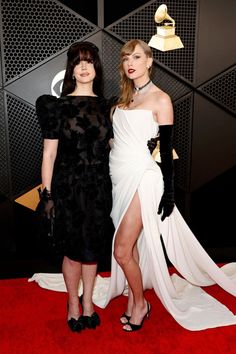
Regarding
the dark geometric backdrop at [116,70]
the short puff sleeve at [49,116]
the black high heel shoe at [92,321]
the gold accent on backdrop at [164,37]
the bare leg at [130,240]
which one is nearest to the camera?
the short puff sleeve at [49,116]

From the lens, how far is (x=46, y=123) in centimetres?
229

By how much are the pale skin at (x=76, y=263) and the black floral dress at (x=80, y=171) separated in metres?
0.05

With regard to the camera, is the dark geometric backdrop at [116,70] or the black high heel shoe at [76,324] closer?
the black high heel shoe at [76,324]

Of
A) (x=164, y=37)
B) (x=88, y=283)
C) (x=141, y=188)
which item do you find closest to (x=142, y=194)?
(x=141, y=188)

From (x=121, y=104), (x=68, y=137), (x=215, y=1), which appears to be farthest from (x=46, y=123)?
(x=215, y=1)

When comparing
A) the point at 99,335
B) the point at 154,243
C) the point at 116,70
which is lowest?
the point at 99,335

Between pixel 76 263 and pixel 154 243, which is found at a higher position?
pixel 154 243

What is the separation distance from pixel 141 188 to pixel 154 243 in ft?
1.23

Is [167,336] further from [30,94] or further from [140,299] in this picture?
[30,94]

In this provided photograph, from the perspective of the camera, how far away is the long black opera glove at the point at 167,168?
7.63 ft

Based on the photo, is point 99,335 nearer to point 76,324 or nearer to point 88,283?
point 76,324

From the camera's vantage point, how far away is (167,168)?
2.38m

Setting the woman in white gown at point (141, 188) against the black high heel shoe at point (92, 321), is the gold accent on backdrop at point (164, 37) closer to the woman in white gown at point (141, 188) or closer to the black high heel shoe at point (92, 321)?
the woman in white gown at point (141, 188)

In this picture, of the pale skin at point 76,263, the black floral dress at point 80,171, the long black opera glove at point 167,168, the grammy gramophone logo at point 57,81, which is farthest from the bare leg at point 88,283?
the grammy gramophone logo at point 57,81
